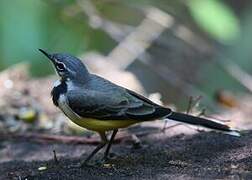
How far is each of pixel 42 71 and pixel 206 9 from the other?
6.68ft

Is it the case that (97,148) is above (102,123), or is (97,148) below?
below

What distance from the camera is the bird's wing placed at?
4.98 m

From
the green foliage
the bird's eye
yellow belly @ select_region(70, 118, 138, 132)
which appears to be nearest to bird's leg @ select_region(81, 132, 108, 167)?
yellow belly @ select_region(70, 118, 138, 132)

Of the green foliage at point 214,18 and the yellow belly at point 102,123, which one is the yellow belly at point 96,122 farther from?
the green foliage at point 214,18

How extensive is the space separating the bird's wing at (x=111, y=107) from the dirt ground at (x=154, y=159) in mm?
335

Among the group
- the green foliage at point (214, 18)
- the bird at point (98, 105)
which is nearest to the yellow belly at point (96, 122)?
the bird at point (98, 105)

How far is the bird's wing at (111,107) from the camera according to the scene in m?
4.98

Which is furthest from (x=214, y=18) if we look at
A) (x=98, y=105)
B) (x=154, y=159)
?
(x=98, y=105)

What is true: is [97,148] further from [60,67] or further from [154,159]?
[60,67]

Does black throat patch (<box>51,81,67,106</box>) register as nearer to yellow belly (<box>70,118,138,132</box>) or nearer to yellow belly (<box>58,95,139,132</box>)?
yellow belly (<box>58,95,139,132</box>)

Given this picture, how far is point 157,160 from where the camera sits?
5098 millimetres

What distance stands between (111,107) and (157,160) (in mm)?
498

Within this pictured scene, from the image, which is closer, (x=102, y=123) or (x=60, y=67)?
(x=102, y=123)

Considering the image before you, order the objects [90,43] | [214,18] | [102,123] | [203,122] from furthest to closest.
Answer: [90,43] < [214,18] < [203,122] < [102,123]
